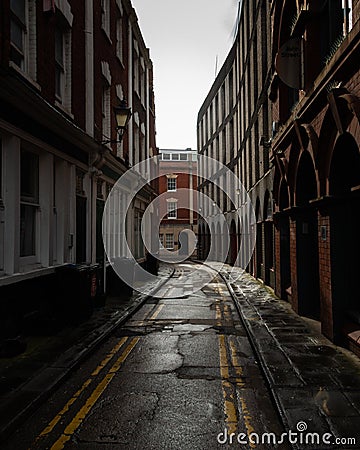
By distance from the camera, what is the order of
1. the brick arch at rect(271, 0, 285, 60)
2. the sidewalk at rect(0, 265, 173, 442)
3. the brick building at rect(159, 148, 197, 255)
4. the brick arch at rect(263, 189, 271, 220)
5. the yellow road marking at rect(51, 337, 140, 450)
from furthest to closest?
the brick building at rect(159, 148, 197, 255) < the brick arch at rect(263, 189, 271, 220) < the brick arch at rect(271, 0, 285, 60) < the sidewalk at rect(0, 265, 173, 442) < the yellow road marking at rect(51, 337, 140, 450)

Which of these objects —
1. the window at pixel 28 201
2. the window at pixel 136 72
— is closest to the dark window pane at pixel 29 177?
the window at pixel 28 201

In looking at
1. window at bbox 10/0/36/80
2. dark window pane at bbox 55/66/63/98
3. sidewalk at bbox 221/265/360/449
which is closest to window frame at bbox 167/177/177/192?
dark window pane at bbox 55/66/63/98

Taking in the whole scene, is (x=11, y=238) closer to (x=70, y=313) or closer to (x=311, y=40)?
(x=70, y=313)

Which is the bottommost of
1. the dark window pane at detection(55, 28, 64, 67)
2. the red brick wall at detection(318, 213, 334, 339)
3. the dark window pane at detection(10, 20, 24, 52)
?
the red brick wall at detection(318, 213, 334, 339)

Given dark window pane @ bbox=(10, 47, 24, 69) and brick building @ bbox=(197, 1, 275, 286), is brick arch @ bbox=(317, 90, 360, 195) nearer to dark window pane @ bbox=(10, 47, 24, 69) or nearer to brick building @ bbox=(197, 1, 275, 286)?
dark window pane @ bbox=(10, 47, 24, 69)

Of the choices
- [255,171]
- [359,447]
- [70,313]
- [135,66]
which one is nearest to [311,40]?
[70,313]

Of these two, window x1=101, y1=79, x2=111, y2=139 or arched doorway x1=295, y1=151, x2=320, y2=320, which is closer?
arched doorway x1=295, y1=151, x2=320, y2=320

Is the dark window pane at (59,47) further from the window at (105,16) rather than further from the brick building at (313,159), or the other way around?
the brick building at (313,159)

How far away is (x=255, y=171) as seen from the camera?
75.2ft

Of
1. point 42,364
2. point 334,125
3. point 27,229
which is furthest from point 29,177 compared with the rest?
point 334,125

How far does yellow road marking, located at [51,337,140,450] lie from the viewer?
4965mm

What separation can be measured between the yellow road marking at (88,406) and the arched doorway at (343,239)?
4.02 metres

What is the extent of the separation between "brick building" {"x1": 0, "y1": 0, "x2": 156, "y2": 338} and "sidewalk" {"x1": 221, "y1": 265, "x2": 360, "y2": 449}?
471cm

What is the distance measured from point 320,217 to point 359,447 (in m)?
5.56
